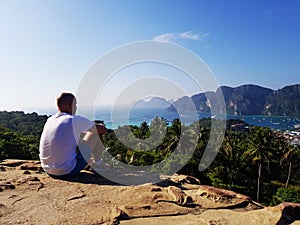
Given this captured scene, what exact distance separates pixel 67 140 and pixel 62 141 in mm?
68

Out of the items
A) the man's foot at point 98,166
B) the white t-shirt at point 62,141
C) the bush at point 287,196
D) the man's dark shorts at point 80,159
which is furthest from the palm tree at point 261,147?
the white t-shirt at point 62,141

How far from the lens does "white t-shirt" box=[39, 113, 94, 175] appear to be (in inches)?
157

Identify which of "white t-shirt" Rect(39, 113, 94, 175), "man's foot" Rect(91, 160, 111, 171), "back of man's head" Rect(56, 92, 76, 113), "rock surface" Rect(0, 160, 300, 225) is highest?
"back of man's head" Rect(56, 92, 76, 113)

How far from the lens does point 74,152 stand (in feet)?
Answer: 13.5

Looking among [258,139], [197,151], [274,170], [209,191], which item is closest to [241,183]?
[258,139]

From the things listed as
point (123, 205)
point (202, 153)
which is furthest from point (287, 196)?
point (123, 205)

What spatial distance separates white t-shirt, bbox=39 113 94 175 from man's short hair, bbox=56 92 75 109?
0.53 ft

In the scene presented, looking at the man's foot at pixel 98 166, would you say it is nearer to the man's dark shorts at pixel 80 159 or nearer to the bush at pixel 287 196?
the man's dark shorts at pixel 80 159

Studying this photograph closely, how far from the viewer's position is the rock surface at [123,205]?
8.89 ft

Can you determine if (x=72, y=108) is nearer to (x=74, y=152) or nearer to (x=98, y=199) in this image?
(x=74, y=152)

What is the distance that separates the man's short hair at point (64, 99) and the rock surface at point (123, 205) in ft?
3.64

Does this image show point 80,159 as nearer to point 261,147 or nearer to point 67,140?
point 67,140

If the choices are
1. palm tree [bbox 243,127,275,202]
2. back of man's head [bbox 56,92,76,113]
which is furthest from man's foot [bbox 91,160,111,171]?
palm tree [bbox 243,127,275,202]

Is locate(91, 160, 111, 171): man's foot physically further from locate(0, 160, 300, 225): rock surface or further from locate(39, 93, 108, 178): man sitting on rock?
locate(0, 160, 300, 225): rock surface
